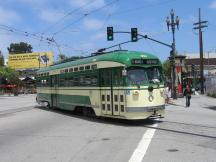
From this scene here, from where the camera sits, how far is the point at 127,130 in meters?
16.1

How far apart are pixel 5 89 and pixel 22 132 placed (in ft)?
263

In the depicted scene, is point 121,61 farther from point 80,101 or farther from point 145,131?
point 80,101

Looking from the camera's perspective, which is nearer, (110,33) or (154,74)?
(154,74)

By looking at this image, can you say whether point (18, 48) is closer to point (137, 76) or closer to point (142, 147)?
point (137, 76)

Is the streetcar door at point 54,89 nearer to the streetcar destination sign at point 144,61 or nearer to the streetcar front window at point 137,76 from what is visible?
the streetcar destination sign at point 144,61

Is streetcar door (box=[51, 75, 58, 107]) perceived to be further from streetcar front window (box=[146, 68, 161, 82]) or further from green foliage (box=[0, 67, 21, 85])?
green foliage (box=[0, 67, 21, 85])

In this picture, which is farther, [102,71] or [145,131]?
[102,71]

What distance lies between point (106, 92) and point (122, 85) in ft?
4.53

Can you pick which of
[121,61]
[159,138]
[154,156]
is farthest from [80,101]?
[154,156]

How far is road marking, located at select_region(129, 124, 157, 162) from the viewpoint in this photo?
10486mm

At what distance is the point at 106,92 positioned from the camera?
18.6 metres

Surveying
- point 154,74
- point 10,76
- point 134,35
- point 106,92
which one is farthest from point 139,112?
point 10,76

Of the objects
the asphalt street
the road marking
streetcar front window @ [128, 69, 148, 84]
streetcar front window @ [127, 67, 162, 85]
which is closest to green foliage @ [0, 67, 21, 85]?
the asphalt street

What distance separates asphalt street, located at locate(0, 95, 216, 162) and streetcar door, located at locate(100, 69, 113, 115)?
Answer: 647mm
